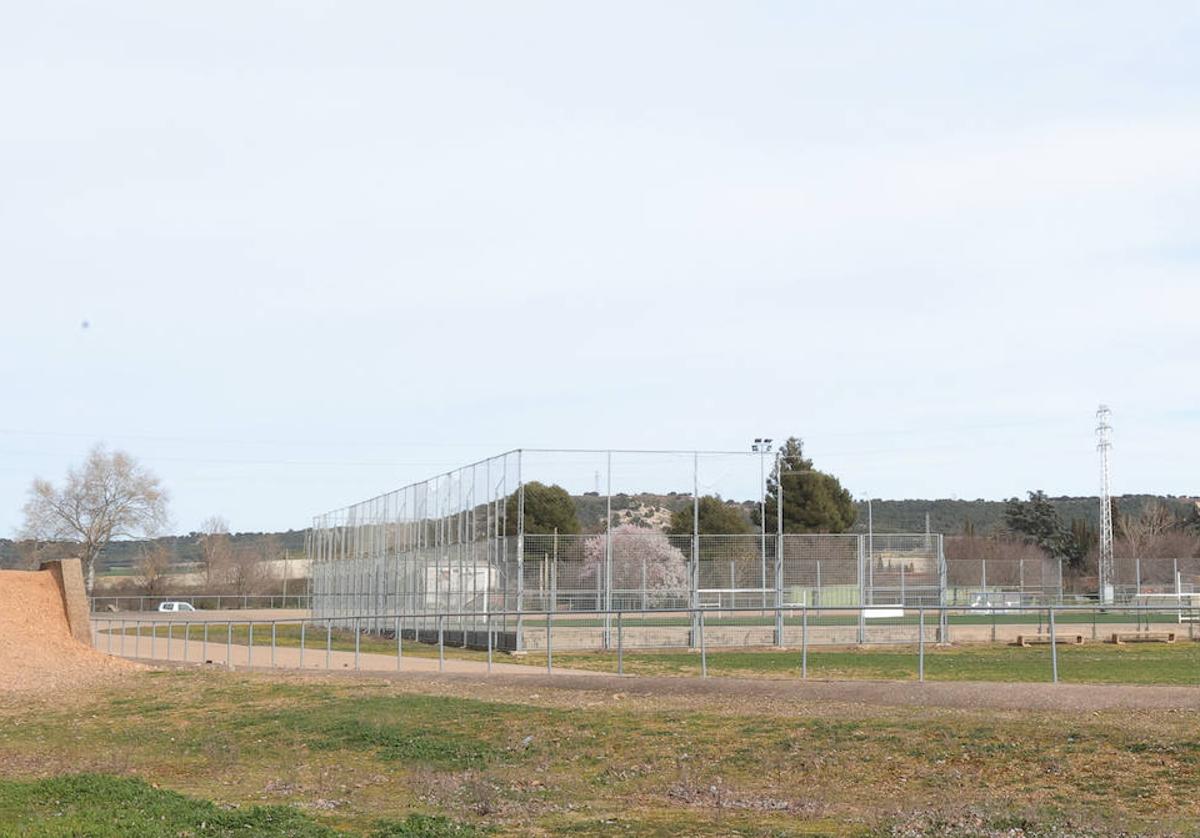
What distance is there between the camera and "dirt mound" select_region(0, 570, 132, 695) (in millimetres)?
33531

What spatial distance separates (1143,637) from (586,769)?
3281 centimetres

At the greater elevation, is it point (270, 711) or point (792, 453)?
point (792, 453)

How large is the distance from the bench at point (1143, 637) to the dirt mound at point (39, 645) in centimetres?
2977

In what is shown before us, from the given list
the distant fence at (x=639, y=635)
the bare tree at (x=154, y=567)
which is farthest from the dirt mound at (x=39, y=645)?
the bare tree at (x=154, y=567)

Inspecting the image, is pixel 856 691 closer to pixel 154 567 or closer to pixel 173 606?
pixel 173 606

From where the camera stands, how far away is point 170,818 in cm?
1465

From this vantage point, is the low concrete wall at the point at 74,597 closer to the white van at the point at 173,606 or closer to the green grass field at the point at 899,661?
the green grass field at the point at 899,661

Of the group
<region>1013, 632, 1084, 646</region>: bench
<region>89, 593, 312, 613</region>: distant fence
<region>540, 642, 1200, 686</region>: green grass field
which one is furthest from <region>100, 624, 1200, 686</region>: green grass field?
<region>89, 593, 312, 613</region>: distant fence

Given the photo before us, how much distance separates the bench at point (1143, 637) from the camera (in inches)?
1802

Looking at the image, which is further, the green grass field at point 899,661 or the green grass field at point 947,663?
the green grass field at point 899,661

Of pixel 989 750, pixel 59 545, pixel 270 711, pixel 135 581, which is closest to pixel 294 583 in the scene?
pixel 135 581

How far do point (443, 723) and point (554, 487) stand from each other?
30381 mm

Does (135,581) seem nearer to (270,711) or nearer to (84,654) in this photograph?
(84,654)

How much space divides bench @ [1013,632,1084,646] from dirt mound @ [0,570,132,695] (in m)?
25.8
